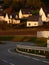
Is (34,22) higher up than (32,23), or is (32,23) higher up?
(34,22)

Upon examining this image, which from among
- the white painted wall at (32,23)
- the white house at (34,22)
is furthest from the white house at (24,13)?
the white painted wall at (32,23)

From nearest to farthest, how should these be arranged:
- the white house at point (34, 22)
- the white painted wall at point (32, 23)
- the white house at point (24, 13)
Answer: the white painted wall at point (32, 23)
the white house at point (34, 22)
the white house at point (24, 13)

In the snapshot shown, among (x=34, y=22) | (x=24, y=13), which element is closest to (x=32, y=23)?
(x=34, y=22)

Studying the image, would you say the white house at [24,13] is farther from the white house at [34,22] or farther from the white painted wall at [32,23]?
the white painted wall at [32,23]

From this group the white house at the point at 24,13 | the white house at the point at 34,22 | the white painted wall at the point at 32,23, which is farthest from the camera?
the white house at the point at 24,13

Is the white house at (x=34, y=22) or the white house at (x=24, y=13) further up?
the white house at (x=24, y=13)

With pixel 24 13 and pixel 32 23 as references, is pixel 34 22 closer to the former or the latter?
pixel 32 23

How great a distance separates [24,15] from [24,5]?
68.5 ft

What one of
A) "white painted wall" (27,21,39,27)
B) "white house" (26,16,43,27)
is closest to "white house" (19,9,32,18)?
"white house" (26,16,43,27)

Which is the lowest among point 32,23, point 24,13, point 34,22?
point 32,23

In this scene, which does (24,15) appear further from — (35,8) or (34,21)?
(34,21)

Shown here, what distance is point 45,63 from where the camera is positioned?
22.5m

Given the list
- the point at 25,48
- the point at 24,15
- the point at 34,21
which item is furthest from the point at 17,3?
the point at 25,48

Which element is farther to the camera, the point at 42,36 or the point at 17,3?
the point at 17,3
